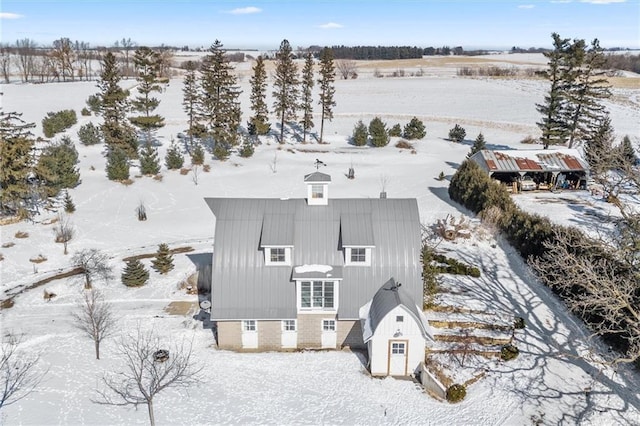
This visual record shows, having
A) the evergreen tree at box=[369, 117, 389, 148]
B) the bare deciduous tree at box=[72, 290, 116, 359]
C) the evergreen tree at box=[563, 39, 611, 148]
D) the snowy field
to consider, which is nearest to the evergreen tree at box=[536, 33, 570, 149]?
the evergreen tree at box=[563, 39, 611, 148]

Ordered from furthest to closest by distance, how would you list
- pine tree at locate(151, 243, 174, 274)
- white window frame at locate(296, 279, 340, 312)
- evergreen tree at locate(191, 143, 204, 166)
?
evergreen tree at locate(191, 143, 204, 166) → pine tree at locate(151, 243, 174, 274) → white window frame at locate(296, 279, 340, 312)

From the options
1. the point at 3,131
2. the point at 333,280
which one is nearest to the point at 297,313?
the point at 333,280

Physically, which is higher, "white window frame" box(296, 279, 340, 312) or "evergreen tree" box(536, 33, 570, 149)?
"evergreen tree" box(536, 33, 570, 149)

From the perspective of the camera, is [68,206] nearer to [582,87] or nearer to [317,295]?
[317,295]

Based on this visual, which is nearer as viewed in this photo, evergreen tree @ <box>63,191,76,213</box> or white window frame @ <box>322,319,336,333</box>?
white window frame @ <box>322,319,336,333</box>

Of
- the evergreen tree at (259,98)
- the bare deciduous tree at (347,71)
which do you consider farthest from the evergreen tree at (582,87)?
the bare deciduous tree at (347,71)

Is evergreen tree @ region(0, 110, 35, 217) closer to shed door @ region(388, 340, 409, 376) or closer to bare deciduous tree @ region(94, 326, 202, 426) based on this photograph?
bare deciduous tree @ region(94, 326, 202, 426)

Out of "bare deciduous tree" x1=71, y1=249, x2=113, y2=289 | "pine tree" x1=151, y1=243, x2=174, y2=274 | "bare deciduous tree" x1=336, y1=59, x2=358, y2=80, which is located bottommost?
"bare deciduous tree" x1=71, y1=249, x2=113, y2=289

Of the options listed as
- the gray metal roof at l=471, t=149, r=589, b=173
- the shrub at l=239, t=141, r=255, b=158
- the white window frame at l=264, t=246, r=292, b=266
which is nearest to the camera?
the white window frame at l=264, t=246, r=292, b=266
